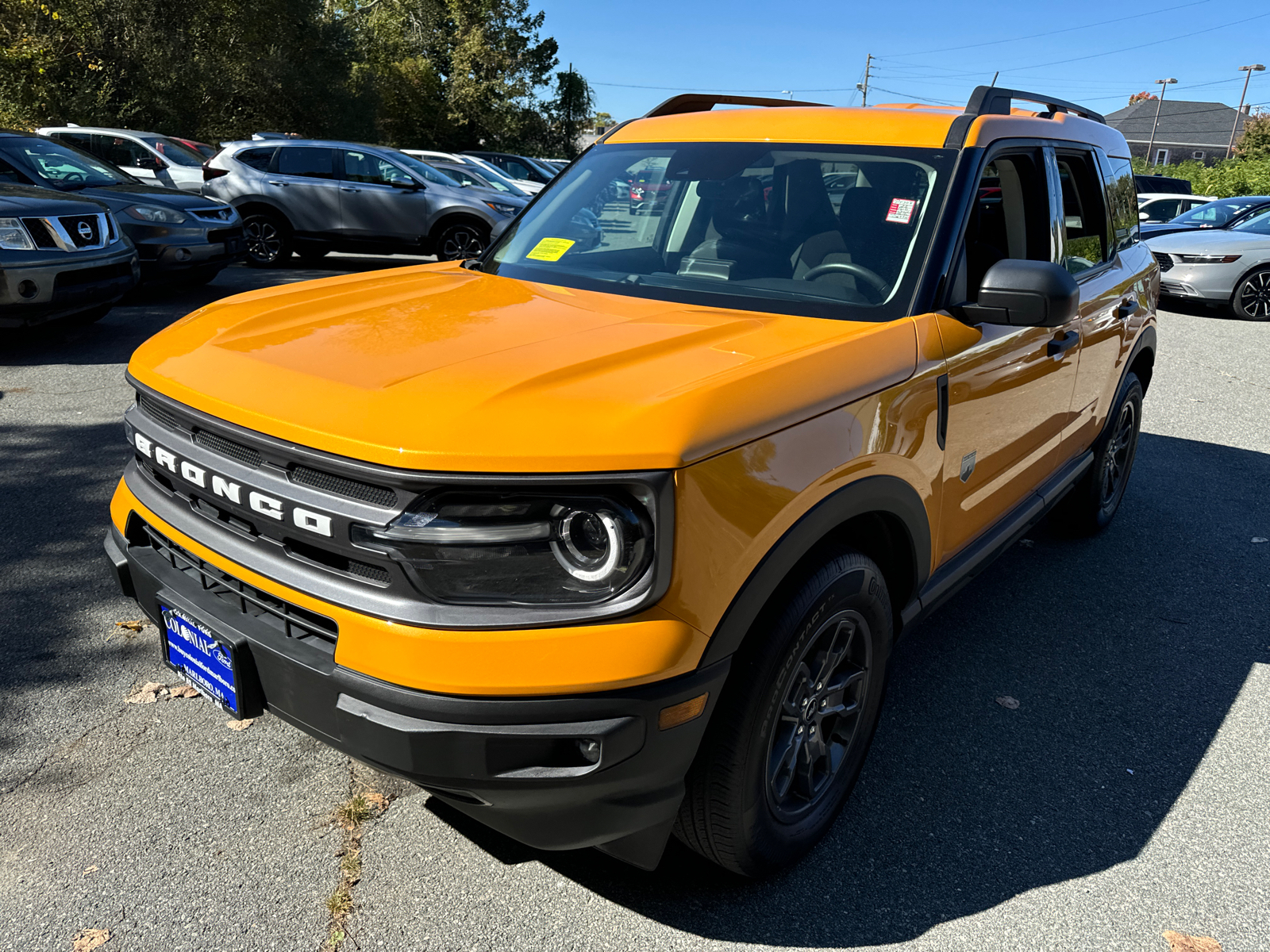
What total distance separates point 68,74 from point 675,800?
26762 millimetres

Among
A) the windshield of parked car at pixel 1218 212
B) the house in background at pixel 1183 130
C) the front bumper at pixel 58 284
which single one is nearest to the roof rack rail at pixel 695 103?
the front bumper at pixel 58 284

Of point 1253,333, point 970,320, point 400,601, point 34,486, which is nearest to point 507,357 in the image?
point 400,601

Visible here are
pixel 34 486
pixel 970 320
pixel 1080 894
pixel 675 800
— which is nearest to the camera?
pixel 675 800

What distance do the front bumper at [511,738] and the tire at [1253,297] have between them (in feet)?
44.1

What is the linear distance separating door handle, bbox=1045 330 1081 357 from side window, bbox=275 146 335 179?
36.6 ft

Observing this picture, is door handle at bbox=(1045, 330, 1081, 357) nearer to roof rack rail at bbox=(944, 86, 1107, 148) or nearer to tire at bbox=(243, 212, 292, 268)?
roof rack rail at bbox=(944, 86, 1107, 148)

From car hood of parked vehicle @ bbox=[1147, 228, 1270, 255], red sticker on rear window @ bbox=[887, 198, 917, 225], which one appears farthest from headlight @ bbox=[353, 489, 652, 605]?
car hood of parked vehicle @ bbox=[1147, 228, 1270, 255]

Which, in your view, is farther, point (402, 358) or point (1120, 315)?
point (1120, 315)

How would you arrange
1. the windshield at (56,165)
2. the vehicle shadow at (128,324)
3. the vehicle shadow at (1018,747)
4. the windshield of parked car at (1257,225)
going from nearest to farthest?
1. the vehicle shadow at (1018,747)
2. the vehicle shadow at (128,324)
3. the windshield at (56,165)
4. the windshield of parked car at (1257,225)

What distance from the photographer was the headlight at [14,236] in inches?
267

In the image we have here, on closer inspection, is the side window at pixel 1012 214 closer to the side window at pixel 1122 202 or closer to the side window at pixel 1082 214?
the side window at pixel 1082 214

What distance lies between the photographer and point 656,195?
11.3 feet

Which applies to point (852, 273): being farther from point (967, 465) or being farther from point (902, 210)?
point (967, 465)

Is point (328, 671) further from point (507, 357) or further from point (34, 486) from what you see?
point (34, 486)
